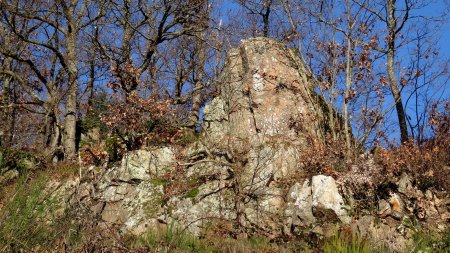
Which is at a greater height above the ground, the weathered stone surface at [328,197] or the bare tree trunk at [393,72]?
the bare tree trunk at [393,72]

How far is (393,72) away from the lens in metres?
12.7

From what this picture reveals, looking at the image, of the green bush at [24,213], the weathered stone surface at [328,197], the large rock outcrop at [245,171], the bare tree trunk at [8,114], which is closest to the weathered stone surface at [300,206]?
the large rock outcrop at [245,171]

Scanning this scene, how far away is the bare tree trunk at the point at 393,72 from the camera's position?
12132 mm

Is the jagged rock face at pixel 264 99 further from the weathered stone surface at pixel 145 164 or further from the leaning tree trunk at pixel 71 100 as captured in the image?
the leaning tree trunk at pixel 71 100

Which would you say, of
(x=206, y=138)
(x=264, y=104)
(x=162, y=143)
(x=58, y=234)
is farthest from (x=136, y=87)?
(x=58, y=234)

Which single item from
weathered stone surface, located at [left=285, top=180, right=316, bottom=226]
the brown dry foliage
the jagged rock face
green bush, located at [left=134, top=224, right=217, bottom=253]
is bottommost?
green bush, located at [left=134, top=224, right=217, bottom=253]

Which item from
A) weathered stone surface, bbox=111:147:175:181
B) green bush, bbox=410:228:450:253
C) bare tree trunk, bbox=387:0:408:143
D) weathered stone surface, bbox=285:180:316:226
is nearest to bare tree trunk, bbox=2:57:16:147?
weathered stone surface, bbox=111:147:175:181

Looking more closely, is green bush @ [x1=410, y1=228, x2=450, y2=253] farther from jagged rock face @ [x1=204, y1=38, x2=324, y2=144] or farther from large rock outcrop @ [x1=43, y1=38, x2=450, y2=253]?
jagged rock face @ [x1=204, y1=38, x2=324, y2=144]

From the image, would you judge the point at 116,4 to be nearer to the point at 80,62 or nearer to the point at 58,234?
the point at 80,62

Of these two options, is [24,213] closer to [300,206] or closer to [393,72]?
[300,206]

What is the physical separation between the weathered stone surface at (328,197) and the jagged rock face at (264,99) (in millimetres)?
2162

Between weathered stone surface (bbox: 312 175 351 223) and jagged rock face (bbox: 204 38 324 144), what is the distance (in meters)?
2.16

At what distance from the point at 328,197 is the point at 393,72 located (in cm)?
616

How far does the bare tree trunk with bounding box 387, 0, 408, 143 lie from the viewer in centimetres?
1213
